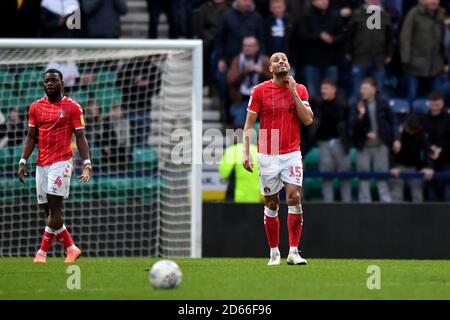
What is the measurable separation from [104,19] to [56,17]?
0.74 m

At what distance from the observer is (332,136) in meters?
A: 18.2

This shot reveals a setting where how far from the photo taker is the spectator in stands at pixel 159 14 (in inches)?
783

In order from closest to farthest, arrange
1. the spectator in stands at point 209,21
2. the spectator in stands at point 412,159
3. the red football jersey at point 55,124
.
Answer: the red football jersey at point 55,124, the spectator in stands at point 412,159, the spectator in stands at point 209,21

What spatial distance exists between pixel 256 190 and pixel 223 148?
6.61 ft

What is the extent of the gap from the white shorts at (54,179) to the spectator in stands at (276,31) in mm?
6376

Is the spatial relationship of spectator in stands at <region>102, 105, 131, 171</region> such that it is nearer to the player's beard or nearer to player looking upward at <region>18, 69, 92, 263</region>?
player looking upward at <region>18, 69, 92, 263</region>

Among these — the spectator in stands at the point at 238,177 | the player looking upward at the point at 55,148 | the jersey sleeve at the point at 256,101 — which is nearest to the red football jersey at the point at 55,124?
the player looking upward at the point at 55,148

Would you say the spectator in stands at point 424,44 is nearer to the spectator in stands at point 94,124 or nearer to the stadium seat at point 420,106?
the stadium seat at point 420,106

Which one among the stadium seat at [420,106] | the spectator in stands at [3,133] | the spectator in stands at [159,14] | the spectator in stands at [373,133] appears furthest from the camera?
the spectator in stands at [159,14]

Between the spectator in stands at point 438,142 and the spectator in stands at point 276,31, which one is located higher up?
the spectator in stands at point 276,31

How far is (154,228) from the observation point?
17141 mm
